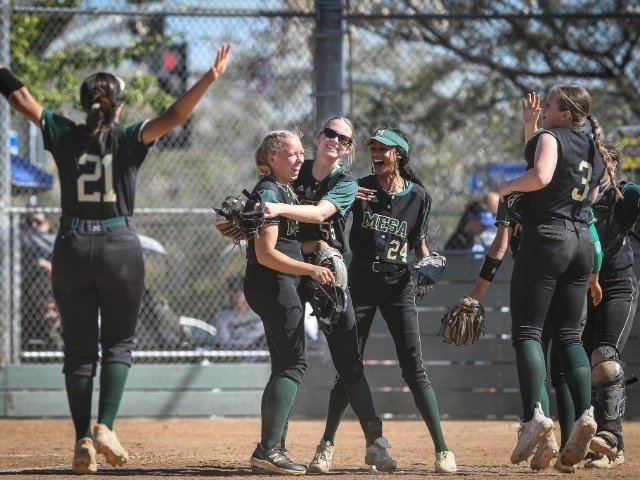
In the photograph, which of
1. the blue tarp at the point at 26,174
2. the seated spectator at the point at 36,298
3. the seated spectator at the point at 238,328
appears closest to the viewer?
the seated spectator at the point at 36,298

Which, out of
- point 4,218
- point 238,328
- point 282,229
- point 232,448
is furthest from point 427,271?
point 4,218

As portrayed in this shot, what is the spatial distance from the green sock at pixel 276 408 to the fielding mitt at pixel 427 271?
3.10ft

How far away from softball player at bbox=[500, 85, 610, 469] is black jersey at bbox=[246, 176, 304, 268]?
1.11 meters

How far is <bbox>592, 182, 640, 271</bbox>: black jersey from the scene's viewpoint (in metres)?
6.39

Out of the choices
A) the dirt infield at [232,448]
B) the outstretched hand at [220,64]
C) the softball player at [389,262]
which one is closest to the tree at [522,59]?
the dirt infield at [232,448]

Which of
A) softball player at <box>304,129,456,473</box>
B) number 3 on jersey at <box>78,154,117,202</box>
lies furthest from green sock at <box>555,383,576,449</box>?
number 3 on jersey at <box>78,154,117,202</box>

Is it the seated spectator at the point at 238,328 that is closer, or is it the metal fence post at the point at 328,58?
the metal fence post at the point at 328,58

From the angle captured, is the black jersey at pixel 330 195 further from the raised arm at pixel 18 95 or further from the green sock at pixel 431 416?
the raised arm at pixel 18 95

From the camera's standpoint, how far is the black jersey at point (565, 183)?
561cm

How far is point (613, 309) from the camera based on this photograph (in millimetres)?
6363

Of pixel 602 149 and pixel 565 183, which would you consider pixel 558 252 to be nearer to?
pixel 565 183

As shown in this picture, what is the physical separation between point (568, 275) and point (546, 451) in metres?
0.91

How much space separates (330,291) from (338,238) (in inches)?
21.4

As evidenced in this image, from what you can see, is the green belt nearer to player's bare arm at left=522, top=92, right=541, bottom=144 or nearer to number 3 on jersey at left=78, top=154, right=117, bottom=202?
number 3 on jersey at left=78, top=154, right=117, bottom=202
